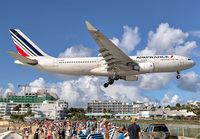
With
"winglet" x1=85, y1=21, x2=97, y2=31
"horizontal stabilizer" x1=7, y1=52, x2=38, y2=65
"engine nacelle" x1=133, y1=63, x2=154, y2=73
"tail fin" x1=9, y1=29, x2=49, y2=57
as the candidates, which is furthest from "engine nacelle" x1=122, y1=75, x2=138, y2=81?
"horizontal stabilizer" x1=7, y1=52, x2=38, y2=65

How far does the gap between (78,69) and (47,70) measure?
5.94 m

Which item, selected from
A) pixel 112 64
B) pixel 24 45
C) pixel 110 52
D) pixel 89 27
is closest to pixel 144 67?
pixel 112 64

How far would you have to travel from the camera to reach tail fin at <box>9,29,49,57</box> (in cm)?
4183

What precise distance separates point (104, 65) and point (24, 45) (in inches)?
655

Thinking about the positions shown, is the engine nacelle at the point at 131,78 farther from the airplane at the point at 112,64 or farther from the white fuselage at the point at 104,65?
the white fuselage at the point at 104,65

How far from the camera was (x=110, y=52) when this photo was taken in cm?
3422

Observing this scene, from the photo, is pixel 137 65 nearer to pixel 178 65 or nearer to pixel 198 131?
pixel 178 65

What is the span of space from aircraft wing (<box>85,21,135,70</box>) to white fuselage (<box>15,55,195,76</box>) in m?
1.14

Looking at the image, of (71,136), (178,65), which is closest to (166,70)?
(178,65)

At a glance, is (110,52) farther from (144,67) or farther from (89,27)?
(89,27)

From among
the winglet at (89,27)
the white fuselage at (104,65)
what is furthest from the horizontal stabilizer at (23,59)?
the winglet at (89,27)

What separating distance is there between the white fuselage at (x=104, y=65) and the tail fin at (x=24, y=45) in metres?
3.97

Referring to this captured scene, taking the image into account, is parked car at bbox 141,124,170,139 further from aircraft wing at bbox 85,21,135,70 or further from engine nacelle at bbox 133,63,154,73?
engine nacelle at bbox 133,63,154,73

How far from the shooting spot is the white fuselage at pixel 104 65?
121 feet
